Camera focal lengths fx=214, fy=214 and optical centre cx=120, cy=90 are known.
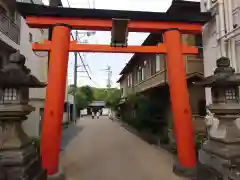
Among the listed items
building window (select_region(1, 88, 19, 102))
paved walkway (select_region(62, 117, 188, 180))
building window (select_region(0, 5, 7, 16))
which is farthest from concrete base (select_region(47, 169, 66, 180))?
building window (select_region(0, 5, 7, 16))

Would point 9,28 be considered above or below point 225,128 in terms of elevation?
above

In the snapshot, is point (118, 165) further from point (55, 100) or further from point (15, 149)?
point (15, 149)

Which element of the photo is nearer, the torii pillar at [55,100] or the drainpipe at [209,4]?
the torii pillar at [55,100]

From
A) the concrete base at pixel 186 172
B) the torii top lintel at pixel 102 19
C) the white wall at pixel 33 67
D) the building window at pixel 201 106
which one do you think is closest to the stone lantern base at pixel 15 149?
the torii top lintel at pixel 102 19

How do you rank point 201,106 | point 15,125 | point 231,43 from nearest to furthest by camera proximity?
point 15,125, point 231,43, point 201,106

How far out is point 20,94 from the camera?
4938 millimetres

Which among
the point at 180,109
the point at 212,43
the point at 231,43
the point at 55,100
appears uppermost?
the point at 212,43

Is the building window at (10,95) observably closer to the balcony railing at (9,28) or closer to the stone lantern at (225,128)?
the stone lantern at (225,128)

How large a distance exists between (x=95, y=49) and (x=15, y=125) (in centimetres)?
337

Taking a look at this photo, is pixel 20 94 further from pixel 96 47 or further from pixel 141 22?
pixel 141 22

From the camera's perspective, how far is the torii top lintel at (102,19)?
6.70 metres

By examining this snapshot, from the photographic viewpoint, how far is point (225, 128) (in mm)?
4949

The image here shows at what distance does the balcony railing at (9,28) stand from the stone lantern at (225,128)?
8.60 meters

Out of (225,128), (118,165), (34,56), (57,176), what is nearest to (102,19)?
(225,128)
